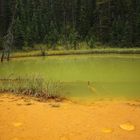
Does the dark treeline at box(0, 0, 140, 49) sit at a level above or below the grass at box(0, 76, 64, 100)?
above

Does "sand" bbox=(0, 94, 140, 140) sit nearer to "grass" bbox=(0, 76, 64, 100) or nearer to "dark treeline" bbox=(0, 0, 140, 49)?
"grass" bbox=(0, 76, 64, 100)

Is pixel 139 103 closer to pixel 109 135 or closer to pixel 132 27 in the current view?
pixel 109 135

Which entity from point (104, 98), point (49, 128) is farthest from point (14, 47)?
point (49, 128)

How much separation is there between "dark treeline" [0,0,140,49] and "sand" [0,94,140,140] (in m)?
29.3

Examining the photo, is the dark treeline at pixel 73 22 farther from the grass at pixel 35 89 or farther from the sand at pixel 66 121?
the sand at pixel 66 121

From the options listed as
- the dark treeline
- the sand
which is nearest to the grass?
the sand

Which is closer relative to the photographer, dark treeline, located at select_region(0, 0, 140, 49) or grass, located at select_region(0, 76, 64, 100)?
grass, located at select_region(0, 76, 64, 100)

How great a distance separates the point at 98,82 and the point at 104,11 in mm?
31914

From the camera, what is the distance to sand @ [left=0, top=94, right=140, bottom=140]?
7605 millimetres

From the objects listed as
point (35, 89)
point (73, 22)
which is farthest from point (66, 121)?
point (73, 22)

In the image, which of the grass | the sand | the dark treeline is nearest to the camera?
the sand

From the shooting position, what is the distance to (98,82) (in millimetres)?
16453

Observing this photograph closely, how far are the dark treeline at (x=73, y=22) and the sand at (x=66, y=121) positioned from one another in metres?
29.3

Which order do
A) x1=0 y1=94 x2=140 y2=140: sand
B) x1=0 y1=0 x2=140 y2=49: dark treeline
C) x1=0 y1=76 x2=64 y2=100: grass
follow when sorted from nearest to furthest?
1. x1=0 y1=94 x2=140 y2=140: sand
2. x1=0 y1=76 x2=64 y2=100: grass
3. x1=0 y1=0 x2=140 y2=49: dark treeline
